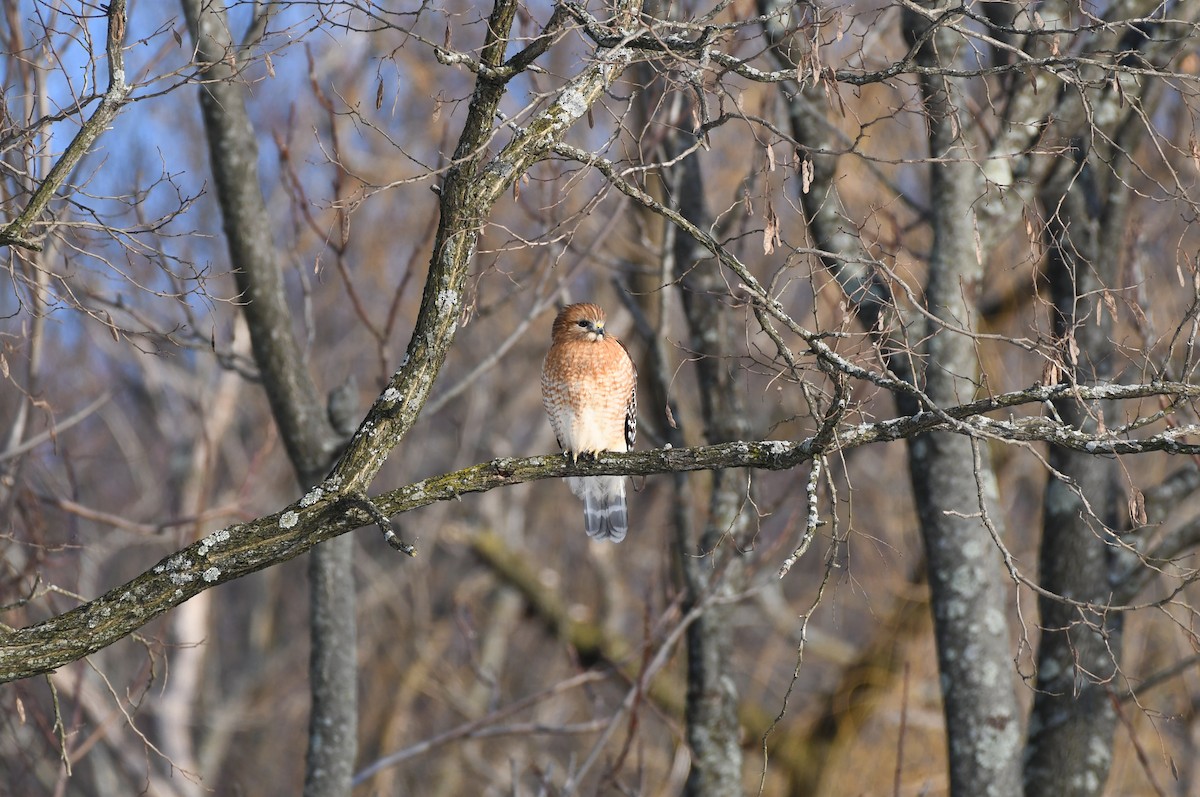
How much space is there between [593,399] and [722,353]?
0.75 m

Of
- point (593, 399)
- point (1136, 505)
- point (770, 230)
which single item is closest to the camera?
point (770, 230)

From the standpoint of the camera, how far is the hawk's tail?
5.52 m


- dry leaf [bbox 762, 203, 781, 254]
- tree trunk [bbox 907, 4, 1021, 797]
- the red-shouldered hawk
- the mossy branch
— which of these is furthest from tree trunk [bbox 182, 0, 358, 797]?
dry leaf [bbox 762, 203, 781, 254]

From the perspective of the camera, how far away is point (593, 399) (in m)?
5.26

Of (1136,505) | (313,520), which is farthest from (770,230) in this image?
(313,520)

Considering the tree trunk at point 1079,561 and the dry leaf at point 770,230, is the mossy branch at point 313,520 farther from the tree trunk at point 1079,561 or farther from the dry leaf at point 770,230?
the tree trunk at point 1079,561

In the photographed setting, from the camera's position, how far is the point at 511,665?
49.9 ft

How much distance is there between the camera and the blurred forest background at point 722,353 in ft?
9.77

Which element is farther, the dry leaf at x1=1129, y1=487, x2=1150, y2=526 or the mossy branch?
the mossy branch

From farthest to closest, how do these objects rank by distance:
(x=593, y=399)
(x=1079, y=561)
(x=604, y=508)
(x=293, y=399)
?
(x=604, y=508), (x=593, y=399), (x=1079, y=561), (x=293, y=399)

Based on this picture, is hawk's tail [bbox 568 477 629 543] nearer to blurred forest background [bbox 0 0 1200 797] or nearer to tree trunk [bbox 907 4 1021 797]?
blurred forest background [bbox 0 0 1200 797]

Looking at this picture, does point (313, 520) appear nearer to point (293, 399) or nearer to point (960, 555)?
point (293, 399)

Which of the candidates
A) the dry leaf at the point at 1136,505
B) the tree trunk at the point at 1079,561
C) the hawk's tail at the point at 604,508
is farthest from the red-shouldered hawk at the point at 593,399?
the dry leaf at the point at 1136,505

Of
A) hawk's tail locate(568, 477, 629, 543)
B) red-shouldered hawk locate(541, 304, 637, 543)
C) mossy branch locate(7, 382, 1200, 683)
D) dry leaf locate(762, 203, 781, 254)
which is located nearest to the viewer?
dry leaf locate(762, 203, 781, 254)
